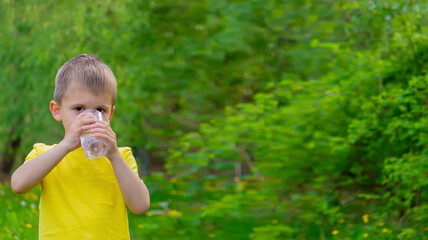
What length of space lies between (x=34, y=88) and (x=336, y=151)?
570 centimetres

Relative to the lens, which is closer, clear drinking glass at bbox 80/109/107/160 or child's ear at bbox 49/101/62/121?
clear drinking glass at bbox 80/109/107/160

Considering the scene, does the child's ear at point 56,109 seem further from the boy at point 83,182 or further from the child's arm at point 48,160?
the child's arm at point 48,160

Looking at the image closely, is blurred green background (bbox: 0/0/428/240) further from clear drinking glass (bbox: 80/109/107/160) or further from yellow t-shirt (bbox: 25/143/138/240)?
clear drinking glass (bbox: 80/109/107/160)

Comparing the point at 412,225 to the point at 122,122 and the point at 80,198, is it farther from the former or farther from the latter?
the point at 122,122

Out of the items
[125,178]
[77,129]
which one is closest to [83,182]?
[125,178]

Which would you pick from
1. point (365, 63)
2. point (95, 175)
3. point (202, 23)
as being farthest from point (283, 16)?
point (95, 175)

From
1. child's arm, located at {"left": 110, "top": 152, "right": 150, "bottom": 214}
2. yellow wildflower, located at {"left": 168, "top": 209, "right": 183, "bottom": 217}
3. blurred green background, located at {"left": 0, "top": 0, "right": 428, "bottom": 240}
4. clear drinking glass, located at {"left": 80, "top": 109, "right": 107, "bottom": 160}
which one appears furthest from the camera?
yellow wildflower, located at {"left": 168, "top": 209, "right": 183, "bottom": 217}

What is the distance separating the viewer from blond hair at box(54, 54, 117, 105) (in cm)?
193

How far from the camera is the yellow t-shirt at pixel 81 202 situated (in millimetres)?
1941

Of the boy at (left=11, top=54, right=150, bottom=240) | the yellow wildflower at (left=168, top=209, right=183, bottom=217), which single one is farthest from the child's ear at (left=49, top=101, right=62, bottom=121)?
the yellow wildflower at (left=168, top=209, right=183, bottom=217)

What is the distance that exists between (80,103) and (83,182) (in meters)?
0.29

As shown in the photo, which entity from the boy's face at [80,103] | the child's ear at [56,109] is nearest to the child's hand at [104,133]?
the boy's face at [80,103]

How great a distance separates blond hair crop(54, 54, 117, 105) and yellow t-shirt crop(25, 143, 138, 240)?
246 millimetres

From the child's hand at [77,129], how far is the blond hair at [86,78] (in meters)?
0.16
